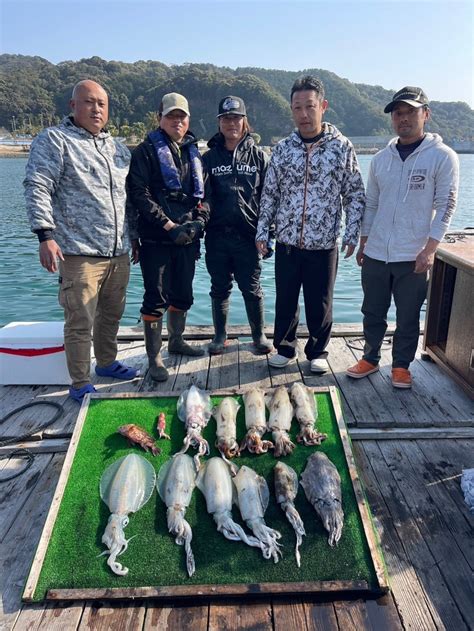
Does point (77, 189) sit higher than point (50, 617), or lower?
higher

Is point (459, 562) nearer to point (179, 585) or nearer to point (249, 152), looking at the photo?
point (179, 585)

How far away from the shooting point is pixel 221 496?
2.58 m

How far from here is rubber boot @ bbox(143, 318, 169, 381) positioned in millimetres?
4258

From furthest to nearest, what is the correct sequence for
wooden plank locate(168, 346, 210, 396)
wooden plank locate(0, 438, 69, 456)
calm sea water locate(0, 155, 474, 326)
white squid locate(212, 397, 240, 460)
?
calm sea water locate(0, 155, 474, 326)
wooden plank locate(168, 346, 210, 396)
wooden plank locate(0, 438, 69, 456)
white squid locate(212, 397, 240, 460)

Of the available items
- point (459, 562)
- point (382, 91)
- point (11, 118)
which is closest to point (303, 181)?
point (459, 562)

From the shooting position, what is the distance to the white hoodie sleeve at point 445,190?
353cm

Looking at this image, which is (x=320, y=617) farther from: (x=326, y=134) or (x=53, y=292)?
(x=53, y=292)

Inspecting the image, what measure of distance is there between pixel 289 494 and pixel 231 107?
3261 millimetres

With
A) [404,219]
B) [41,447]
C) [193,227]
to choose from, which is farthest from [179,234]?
[41,447]

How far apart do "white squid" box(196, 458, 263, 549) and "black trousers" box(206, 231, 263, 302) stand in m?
2.12

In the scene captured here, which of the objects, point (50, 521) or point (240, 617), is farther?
point (50, 521)

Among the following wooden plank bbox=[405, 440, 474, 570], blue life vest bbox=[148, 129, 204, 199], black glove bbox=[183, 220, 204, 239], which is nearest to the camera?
wooden plank bbox=[405, 440, 474, 570]

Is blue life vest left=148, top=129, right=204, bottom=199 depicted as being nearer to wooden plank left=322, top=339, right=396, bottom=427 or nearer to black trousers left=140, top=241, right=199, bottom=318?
black trousers left=140, top=241, right=199, bottom=318

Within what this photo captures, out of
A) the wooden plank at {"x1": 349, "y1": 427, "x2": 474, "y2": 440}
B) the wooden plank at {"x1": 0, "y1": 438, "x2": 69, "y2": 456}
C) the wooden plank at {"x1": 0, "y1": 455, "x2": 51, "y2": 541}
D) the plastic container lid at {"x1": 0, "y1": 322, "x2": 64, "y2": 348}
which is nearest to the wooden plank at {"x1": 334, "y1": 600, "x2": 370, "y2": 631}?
the wooden plank at {"x1": 349, "y1": 427, "x2": 474, "y2": 440}
